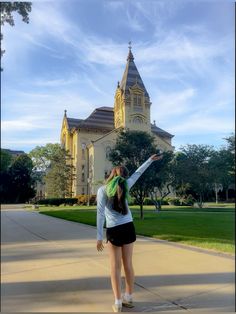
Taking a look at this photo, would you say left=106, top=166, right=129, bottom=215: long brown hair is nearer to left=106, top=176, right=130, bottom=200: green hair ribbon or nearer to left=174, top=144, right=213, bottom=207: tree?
left=106, top=176, right=130, bottom=200: green hair ribbon

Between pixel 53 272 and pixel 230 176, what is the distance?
12.7 feet

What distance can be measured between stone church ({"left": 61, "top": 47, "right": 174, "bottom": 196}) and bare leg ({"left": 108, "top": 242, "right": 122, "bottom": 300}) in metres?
0.26

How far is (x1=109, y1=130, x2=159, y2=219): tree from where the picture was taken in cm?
166

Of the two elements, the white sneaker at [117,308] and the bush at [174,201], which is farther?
the bush at [174,201]

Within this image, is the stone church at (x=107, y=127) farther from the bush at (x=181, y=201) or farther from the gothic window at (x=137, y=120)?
the bush at (x=181, y=201)

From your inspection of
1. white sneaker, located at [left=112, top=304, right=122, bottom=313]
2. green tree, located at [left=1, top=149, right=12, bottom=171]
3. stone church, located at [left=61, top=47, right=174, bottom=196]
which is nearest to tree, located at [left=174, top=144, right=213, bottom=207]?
stone church, located at [left=61, top=47, right=174, bottom=196]

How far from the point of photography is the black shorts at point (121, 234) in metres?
1.52

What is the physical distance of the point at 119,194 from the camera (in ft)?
4.71

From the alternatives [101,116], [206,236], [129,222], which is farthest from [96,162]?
[206,236]

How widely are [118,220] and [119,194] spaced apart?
145 mm

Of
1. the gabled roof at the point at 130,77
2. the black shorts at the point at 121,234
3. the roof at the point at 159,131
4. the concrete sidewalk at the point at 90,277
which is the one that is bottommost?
the concrete sidewalk at the point at 90,277

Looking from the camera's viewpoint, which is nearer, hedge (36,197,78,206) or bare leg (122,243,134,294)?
bare leg (122,243,134,294)

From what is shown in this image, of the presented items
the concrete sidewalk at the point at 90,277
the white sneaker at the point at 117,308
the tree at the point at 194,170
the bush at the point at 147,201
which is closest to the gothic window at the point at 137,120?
the tree at the point at 194,170

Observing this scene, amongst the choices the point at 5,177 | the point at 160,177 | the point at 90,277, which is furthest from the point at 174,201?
the point at 90,277
